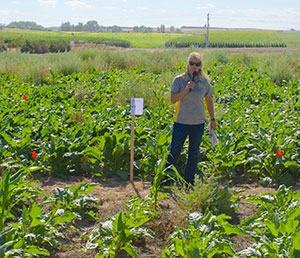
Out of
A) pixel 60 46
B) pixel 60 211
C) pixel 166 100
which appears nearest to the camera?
pixel 60 211

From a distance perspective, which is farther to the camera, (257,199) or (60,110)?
(60,110)

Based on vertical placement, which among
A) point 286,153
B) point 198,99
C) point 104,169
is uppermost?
point 198,99

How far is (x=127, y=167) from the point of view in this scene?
612cm

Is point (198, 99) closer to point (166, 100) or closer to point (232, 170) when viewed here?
point (232, 170)

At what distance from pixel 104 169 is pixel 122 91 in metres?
4.52

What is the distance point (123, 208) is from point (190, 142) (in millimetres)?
1267

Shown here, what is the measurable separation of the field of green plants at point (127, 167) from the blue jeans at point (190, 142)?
0.35m

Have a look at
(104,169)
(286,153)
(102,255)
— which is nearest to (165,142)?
(104,169)

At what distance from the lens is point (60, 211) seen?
4043mm

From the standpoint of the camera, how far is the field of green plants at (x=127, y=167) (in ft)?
11.4

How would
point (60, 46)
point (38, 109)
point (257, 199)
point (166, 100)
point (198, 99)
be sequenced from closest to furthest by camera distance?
point (257, 199) < point (198, 99) < point (38, 109) < point (166, 100) < point (60, 46)

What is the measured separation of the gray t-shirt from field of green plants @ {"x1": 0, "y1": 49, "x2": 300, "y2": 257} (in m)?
0.75

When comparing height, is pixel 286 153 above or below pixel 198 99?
below

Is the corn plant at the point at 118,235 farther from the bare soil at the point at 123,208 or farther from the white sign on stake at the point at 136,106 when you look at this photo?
the white sign on stake at the point at 136,106
